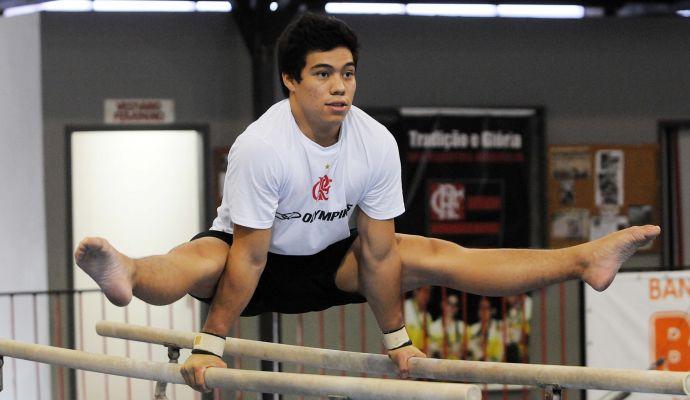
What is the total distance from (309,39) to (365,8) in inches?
195

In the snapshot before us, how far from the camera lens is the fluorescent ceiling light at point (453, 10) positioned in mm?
8391

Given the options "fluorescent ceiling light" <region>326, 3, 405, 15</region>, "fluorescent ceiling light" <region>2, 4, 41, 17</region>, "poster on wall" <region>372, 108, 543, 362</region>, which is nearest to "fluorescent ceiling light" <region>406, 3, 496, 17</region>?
"fluorescent ceiling light" <region>326, 3, 405, 15</region>

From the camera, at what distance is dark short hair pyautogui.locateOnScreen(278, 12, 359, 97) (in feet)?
11.3

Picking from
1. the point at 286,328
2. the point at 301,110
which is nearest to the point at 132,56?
the point at 286,328

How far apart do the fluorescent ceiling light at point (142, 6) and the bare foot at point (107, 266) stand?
16.9 feet

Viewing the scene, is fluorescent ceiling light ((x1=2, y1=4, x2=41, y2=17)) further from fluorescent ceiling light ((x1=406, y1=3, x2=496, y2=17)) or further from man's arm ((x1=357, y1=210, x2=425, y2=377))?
man's arm ((x1=357, y1=210, x2=425, y2=377))

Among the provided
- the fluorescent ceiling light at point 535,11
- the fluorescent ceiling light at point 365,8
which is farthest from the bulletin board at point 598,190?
the fluorescent ceiling light at point 365,8

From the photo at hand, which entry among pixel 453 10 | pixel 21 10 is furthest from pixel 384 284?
pixel 21 10

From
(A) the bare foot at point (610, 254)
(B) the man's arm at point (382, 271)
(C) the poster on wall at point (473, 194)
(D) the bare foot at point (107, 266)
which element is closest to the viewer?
(D) the bare foot at point (107, 266)

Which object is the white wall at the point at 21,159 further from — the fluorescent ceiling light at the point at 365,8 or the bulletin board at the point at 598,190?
the bulletin board at the point at 598,190

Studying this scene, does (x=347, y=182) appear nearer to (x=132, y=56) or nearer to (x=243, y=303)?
(x=243, y=303)

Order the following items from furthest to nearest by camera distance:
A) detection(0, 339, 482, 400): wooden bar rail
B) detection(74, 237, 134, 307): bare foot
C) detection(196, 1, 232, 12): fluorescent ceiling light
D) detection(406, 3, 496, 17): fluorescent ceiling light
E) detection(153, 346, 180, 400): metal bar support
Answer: detection(406, 3, 496, 17): fluorescent ceiling light
detection(196, 1, 232, 12): fluorescent ceiling light
detection(153, 346, 180, 400): metal bar support
detection(74, 237, 134, 307): bare foot
detection(0, 339, 482, 400): wooden bar rail

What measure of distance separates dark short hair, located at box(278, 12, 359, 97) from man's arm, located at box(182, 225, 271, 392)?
0.55 meters

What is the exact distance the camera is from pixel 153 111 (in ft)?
26.9
